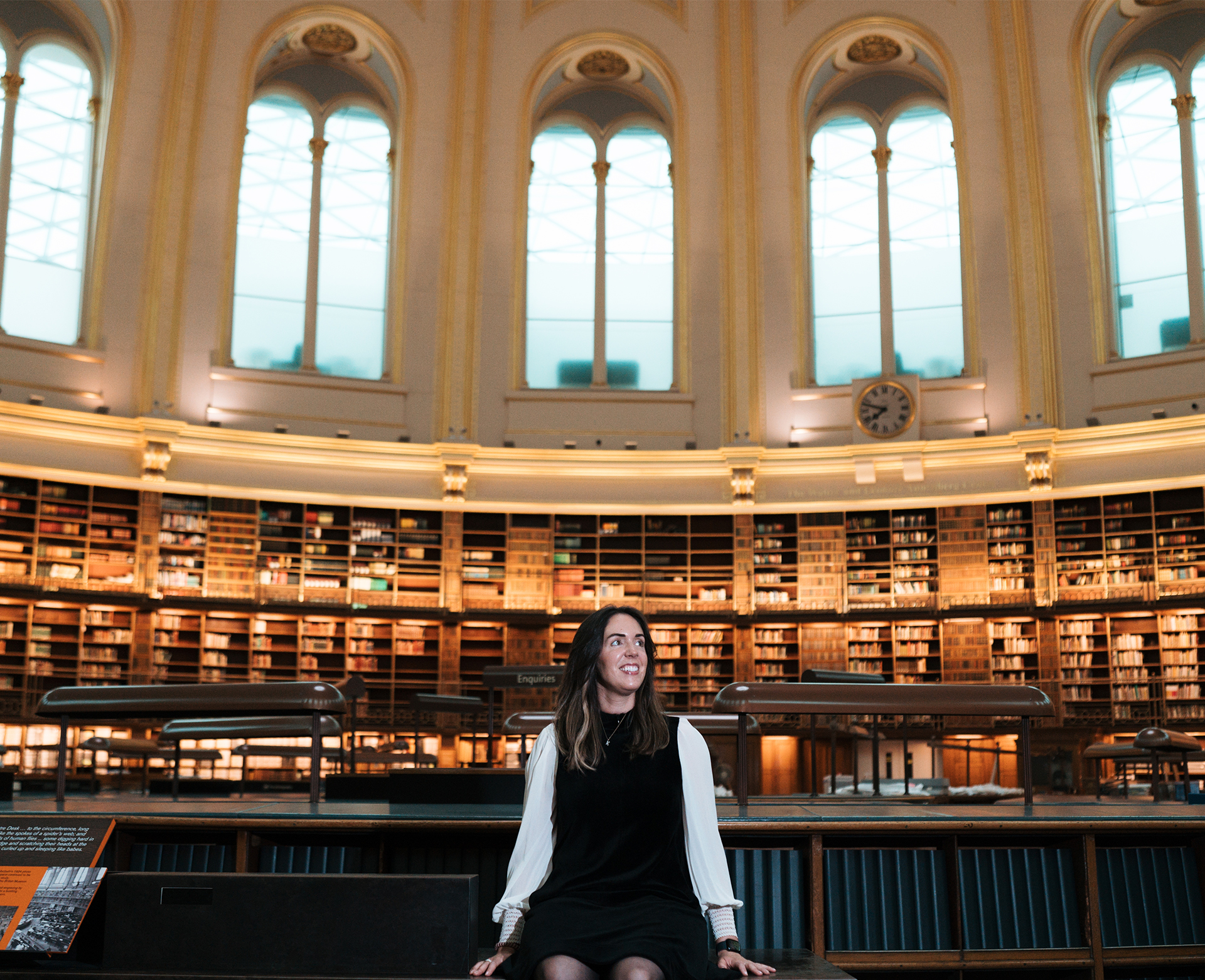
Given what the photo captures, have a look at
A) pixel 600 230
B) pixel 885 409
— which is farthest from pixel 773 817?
pixel 600 230

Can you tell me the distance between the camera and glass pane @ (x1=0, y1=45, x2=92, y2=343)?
37.3ft

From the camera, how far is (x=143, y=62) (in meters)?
11.8

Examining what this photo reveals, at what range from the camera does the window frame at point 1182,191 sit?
11312mm

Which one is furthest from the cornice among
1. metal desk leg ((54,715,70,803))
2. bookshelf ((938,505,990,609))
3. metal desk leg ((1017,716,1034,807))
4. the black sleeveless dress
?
the black sleeveless dress

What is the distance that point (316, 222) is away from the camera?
12508 millimetres

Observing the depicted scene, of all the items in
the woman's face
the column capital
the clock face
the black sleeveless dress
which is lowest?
the black sleeveless dress

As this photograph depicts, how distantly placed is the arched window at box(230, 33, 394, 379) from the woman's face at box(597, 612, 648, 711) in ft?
32.7

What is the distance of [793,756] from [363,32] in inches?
340

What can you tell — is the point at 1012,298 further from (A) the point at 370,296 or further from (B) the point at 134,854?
(B) the point at 134,854

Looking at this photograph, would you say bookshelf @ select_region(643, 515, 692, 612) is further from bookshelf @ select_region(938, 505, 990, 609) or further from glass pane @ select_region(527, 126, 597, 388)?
bookshelf @ select_region(938, 505, 990, 609)

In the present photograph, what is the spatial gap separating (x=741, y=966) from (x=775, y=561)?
9441 millimetres

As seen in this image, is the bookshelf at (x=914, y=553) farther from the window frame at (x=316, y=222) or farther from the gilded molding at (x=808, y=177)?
the window frame at (x=316, y=222)

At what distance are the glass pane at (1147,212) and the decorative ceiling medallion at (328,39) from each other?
805 cm

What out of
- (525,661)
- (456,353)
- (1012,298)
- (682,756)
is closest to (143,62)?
(456,353)
